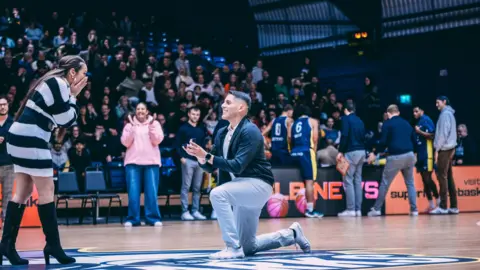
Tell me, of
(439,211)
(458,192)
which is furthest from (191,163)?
(458,192)

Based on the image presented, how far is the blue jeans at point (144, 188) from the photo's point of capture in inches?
536

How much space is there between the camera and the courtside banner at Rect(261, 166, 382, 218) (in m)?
16.4

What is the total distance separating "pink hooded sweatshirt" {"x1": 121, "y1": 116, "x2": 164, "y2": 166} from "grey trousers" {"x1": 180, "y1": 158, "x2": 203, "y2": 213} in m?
1.76

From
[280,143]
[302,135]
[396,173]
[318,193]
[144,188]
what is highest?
[302,135]

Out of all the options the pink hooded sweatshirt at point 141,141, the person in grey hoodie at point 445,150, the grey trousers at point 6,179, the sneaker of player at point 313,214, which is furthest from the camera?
the person in grey hoodie at point 445,150

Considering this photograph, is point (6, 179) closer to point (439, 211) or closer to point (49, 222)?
point (49, 222)

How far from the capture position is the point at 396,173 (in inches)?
643

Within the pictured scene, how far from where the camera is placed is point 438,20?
23891 millimetres

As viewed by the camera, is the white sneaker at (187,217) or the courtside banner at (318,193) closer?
the white sneaker at (187,217)

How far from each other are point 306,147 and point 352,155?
0.97 m

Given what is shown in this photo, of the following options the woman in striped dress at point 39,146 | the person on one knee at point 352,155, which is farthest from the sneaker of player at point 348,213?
the woman in striped dress at point 39,146

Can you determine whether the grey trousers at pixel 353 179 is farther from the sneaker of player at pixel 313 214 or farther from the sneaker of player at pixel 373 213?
the sneaker of player at pixel 313 214

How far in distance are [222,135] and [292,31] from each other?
20.6 meters

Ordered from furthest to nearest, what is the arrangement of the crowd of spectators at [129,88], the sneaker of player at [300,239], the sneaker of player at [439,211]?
the crowd of spectators at [129,88] < the sneaker of player at [439,211] < the sneaker of player at [300,239]
